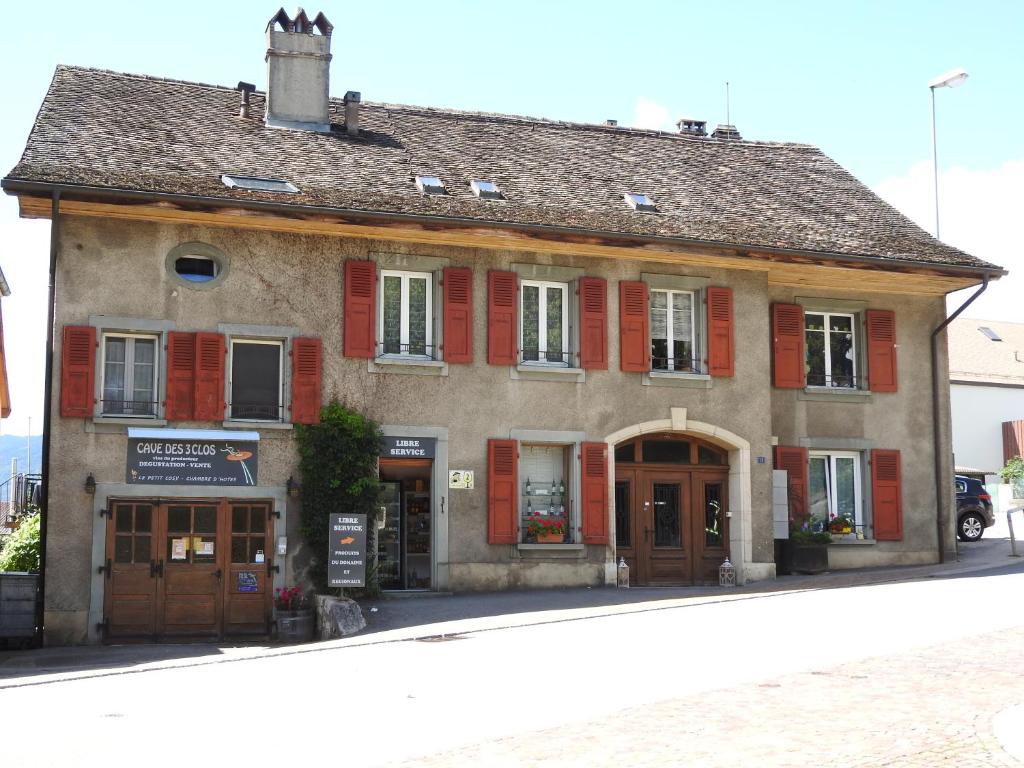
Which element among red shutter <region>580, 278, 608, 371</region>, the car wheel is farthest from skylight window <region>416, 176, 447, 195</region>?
the car wheel

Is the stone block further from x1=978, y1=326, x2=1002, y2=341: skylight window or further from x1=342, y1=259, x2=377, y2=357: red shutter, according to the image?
x1=978, y1=326, x2=1002, y2=341: skylight window

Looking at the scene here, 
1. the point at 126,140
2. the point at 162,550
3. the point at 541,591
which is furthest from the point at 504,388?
the point at 126,140

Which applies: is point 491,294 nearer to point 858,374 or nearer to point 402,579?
point 402,579

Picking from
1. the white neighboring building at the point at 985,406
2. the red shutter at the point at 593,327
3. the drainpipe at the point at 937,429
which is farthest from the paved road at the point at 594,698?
the white neighboring building at the point at 985,406

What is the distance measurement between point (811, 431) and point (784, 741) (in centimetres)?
1477

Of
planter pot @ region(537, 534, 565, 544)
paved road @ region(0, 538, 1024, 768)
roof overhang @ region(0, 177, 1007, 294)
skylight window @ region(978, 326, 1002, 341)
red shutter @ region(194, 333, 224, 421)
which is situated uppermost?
skylight window @ region(978, 326, 1002, 341)

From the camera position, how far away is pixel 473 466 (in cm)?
2047

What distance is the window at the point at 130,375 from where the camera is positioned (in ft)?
62.9

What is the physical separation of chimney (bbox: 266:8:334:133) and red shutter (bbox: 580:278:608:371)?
5828 mm

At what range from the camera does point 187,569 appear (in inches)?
751

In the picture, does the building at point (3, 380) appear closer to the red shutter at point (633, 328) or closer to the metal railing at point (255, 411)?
the metal railing at point (255, 411)

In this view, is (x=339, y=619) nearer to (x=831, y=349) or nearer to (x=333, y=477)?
(x=333, y=477)

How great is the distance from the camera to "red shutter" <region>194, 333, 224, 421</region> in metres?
19.2

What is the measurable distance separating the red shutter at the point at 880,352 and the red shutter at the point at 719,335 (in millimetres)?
3022
